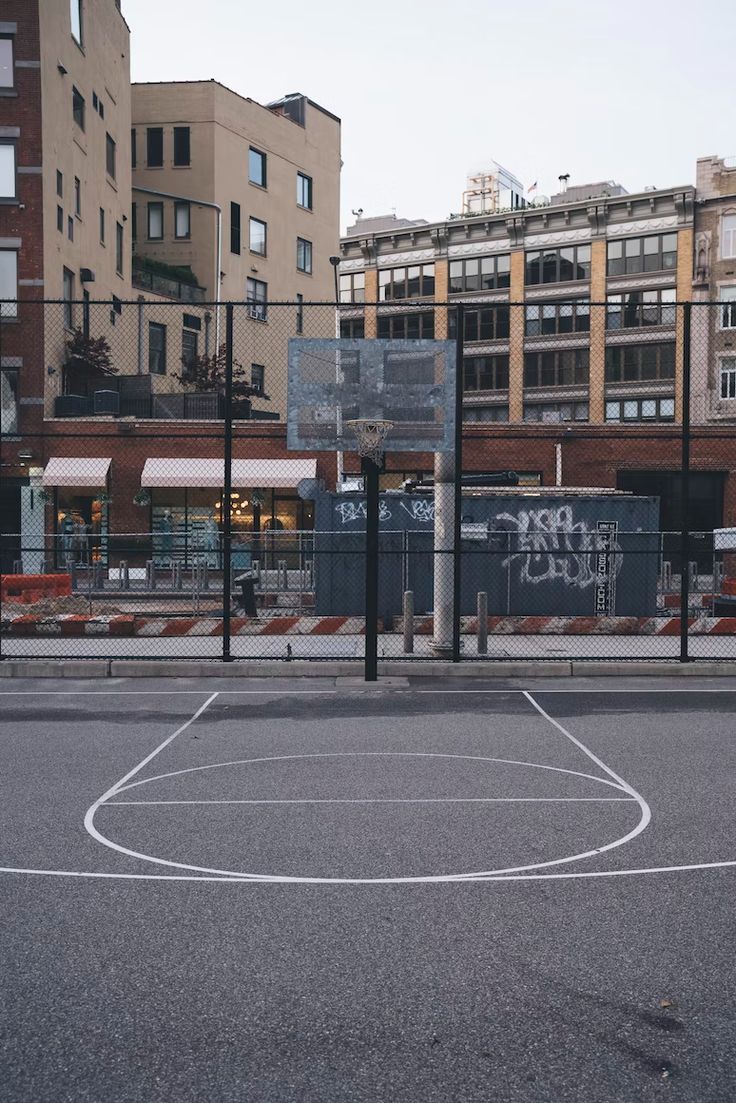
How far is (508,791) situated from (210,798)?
2531 mm

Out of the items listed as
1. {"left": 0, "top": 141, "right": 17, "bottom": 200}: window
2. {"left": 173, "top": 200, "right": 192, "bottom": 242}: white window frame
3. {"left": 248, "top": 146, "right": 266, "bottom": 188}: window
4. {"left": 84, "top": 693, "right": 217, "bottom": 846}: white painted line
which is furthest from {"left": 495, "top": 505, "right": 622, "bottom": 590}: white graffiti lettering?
{"left": 248, "top": 146, "right": 266, "bottom": 188}: window

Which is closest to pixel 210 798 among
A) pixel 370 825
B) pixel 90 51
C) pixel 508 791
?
pixel 370 825

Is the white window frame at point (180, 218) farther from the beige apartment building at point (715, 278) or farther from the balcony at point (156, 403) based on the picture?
the beige apartment building at point (715, 278)

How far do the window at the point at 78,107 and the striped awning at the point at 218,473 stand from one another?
13509 mm

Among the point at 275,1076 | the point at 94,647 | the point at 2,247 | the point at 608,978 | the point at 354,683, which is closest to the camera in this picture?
the point at 275,1076

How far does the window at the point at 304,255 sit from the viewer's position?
5388 centimetres

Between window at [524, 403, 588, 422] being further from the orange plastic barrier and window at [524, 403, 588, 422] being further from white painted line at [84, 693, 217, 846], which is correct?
white painted line at [84, 693, 217, 846]

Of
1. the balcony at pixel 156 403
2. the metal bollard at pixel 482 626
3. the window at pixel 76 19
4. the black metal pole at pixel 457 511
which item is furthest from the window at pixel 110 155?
the metal bollard at pixel 482 626

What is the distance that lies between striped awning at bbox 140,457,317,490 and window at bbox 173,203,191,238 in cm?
1680

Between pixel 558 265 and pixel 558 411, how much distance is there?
8.63 m

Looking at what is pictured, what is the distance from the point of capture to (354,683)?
1531 centimetres

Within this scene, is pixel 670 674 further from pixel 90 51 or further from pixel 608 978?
pixel 90 51

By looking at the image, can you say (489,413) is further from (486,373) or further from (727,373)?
(727,373)

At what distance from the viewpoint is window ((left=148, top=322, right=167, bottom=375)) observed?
141ft
